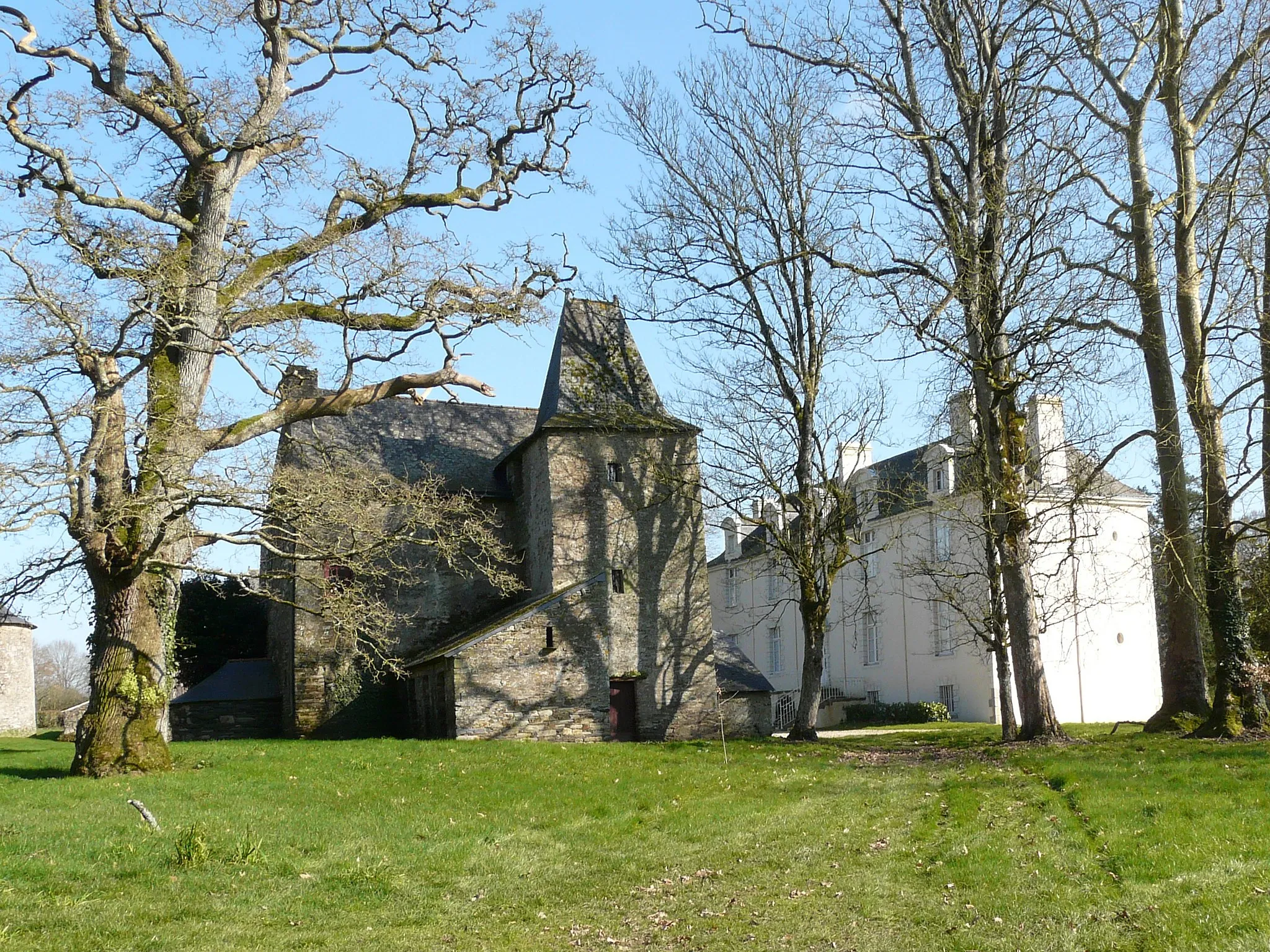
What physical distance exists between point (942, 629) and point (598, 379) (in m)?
13.7

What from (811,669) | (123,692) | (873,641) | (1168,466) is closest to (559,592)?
(811,669)

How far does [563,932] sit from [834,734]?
20191mm

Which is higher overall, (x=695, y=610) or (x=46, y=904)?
(x=695, y=610)

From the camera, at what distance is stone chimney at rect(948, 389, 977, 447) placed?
19547 millimetres

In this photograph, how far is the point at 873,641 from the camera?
37.8 metres

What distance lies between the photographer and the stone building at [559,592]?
24.2 meters

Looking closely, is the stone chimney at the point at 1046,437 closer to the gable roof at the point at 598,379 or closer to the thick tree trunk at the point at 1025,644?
the thick tree trunk at the point at 1025,644

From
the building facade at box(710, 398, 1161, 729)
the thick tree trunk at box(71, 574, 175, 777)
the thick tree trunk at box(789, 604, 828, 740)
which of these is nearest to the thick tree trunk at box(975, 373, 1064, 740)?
the thick tree trunk at box(789, 604, 828, 740)

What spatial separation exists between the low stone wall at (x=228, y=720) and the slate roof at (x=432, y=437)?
7.48m

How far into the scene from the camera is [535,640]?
79.5ft

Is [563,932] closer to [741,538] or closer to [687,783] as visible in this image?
[687,783]

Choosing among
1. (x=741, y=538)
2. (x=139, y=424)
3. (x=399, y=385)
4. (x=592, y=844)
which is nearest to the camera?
(x=592, y=844)

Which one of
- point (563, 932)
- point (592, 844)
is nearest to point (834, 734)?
point (592, 844)

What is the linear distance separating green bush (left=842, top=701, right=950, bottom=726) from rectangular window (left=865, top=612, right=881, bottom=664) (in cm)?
220
